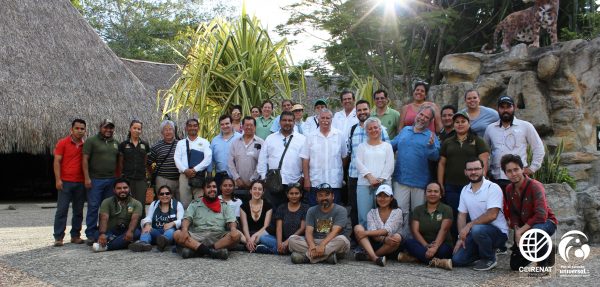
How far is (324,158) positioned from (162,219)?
5.79 ft

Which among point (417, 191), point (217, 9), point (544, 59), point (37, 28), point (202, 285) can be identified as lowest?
point (202, 285)

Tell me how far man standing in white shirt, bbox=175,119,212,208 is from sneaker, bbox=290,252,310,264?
157 centimetres

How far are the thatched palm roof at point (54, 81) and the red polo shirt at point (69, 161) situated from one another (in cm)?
486

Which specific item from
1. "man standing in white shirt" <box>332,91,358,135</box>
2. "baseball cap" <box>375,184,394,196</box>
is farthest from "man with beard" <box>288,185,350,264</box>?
"man standing in white shirt" <box>332,91,358,135</box>

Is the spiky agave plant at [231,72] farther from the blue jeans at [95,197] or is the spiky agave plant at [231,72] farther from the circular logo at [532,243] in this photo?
the circular logo at [532,243]

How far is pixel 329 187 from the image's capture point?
539 centimetres

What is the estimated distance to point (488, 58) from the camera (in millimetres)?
8281

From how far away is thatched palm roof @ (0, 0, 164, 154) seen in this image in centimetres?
1066

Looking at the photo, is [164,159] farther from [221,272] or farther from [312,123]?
[221,272]

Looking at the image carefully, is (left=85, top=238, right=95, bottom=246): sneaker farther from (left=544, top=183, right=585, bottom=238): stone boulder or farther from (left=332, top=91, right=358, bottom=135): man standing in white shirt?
(left=544, top=183, right=585, bottom=238): stone boulder

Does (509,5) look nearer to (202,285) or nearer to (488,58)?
(488,58)

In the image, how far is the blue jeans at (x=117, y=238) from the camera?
18.9 ft

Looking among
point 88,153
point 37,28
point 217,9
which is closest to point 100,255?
point 88,153

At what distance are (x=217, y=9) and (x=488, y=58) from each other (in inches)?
838
